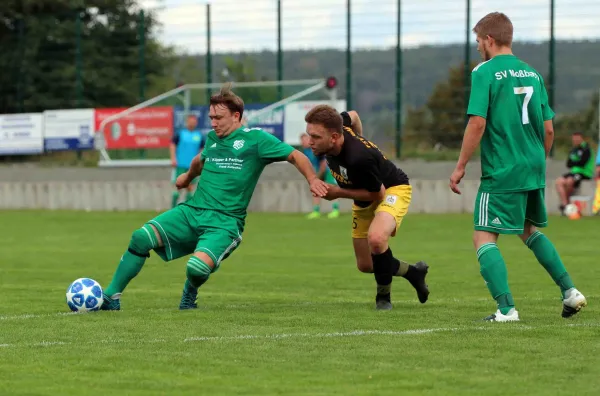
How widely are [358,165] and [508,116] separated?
4.50ft

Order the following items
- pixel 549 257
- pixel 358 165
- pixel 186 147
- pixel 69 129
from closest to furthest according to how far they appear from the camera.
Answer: pixel 549 257 < pixel 358 165 < pixel 186 147 < pixel 69 129

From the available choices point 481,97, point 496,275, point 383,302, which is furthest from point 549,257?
point 383,302

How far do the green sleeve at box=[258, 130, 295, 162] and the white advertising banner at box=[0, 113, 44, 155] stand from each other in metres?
25.0

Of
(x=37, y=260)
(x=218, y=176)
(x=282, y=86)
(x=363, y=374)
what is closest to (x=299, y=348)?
(x=363, y=374)

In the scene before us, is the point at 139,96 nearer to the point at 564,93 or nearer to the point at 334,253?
the point at 564,93

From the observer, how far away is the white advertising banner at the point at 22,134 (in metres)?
34.3

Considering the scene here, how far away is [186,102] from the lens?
108 ft

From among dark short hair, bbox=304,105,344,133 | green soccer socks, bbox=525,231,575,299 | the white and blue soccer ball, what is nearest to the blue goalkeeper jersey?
the white and blue soccer ball

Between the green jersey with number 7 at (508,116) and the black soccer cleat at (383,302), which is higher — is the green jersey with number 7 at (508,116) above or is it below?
above

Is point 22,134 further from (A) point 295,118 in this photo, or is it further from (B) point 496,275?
(B) point 496,275

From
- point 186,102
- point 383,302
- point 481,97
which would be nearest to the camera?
point 481,97

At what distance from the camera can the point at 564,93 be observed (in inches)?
1161

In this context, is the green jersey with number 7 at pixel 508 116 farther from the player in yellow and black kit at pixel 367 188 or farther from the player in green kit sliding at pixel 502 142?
the player in yellow and black kit at pixel 367 188

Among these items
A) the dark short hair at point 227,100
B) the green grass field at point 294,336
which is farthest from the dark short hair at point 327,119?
the green grass field at point 294,336
